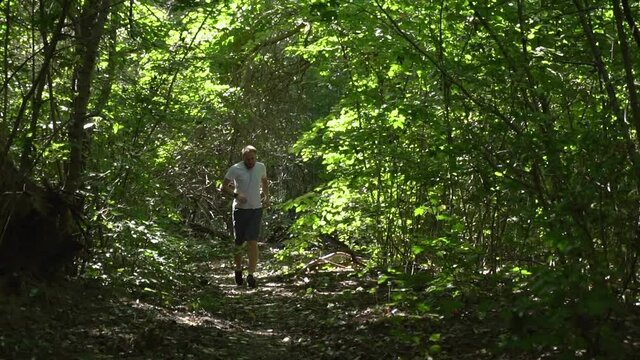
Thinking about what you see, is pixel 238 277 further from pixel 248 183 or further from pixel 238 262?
pixel 248 183

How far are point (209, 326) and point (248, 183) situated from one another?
3323 millimetres

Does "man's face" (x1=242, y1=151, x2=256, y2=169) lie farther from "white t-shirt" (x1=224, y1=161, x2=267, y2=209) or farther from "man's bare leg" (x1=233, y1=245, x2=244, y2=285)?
"man's bare leg" (x1=233, y1=245, x2=244, y2=285)

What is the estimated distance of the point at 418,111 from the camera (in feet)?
19.6

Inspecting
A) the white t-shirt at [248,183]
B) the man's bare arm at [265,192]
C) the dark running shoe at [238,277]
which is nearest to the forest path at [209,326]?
the dark running shoe at [238,277]

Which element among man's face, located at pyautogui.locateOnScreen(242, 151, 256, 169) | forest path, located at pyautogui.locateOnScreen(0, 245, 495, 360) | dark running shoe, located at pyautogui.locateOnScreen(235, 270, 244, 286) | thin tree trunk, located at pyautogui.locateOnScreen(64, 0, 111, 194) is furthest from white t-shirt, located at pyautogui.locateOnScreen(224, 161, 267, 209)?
thin tree trunk, located at pyautogui.locateOnScreen(64, 0, 111, 194)

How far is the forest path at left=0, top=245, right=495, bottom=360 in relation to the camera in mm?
4992

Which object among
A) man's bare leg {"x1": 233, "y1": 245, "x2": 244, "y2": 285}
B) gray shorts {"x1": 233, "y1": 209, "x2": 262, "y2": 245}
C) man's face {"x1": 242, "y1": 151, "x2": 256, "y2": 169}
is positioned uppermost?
man's face {"x1": 242, "y1": 151, "x2": 256, "y2": 169}

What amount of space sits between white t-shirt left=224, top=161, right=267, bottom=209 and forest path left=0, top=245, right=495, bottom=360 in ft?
5.03

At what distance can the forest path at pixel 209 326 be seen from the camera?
16.4 ft

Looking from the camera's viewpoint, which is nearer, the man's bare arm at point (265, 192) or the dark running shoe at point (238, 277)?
the dark running shoe at point (238, 277)

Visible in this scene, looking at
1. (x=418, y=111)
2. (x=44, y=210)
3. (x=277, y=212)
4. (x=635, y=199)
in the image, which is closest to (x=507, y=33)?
(x=418, y=111)

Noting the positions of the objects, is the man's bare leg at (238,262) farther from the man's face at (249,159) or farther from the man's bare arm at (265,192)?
the man's face at (249,159)

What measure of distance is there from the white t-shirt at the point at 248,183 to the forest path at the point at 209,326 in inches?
60.4

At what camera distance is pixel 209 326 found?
654cm
